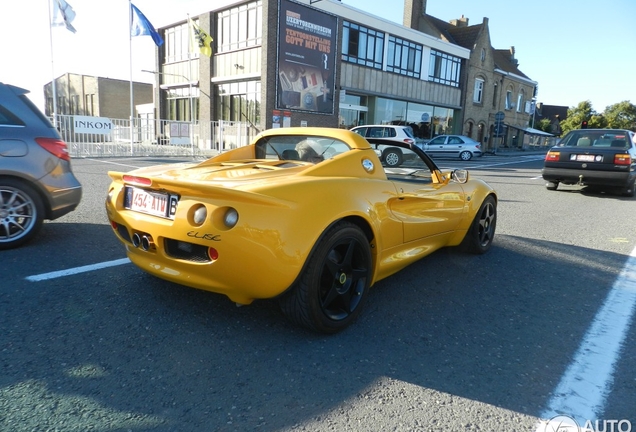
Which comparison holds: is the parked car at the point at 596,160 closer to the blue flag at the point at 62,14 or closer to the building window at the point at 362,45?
the building window at the point at 362,45

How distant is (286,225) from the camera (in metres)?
2.49

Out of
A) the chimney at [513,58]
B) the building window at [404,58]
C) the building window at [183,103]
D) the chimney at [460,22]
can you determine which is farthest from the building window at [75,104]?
the chimney at [513,58]

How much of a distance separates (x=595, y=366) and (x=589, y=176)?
8.91 metres

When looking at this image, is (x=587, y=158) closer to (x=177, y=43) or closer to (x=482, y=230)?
(x=482, y=230)

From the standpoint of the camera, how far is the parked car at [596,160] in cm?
972

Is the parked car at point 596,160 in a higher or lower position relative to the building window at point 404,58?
lower

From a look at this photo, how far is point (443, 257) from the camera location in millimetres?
4750

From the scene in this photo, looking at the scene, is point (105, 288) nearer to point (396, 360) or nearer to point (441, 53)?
point (396, 360)

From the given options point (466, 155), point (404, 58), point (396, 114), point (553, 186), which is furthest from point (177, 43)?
point (553, 186)

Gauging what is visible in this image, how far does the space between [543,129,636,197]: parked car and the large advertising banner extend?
16736 mm

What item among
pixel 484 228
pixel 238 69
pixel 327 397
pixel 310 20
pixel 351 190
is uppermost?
pixel 310 20

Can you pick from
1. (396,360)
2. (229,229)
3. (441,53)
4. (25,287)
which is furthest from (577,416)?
(441,53)

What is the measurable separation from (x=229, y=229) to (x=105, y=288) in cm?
153

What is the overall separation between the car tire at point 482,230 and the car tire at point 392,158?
1088 millimetres
